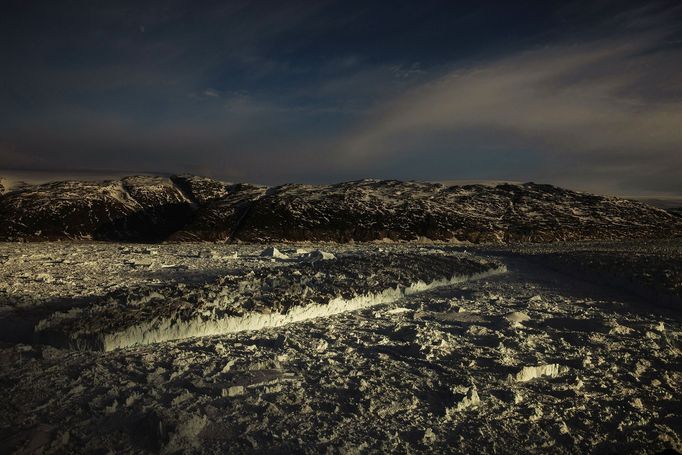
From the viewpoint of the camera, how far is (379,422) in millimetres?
4621

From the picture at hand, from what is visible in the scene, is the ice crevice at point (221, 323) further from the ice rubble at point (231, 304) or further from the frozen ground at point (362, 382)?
the frozen ground at point (362, 382)

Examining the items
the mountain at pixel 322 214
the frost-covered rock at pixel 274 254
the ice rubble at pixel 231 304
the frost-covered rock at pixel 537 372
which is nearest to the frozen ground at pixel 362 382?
the frost-covered rock at pixel 537 372

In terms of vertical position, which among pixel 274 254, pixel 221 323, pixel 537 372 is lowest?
pixel 274 254

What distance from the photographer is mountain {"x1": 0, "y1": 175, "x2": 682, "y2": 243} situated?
122 feet

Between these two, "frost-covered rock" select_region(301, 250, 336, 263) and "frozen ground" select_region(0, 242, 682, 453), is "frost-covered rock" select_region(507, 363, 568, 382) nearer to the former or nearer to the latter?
"frozen ground" select_region(0, 242, 682, 453)

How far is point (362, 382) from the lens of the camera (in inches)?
218

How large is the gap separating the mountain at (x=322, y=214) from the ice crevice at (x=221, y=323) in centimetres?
2590

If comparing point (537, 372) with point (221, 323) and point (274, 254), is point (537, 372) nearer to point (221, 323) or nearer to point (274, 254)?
point (221, 323)

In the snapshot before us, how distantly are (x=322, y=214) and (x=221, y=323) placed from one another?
3380 centimetres

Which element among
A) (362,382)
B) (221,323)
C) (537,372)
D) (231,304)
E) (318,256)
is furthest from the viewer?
(318,256)

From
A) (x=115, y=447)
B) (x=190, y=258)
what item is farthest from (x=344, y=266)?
(x=115, y=447)

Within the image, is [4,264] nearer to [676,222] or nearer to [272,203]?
[272,203]

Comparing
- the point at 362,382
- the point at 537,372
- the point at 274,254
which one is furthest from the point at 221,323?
the point at 274,254

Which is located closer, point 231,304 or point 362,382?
point 362,382
